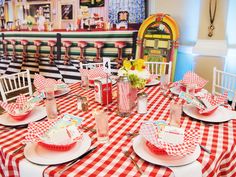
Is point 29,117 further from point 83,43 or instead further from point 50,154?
point 83,43

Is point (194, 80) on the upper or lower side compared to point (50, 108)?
upper

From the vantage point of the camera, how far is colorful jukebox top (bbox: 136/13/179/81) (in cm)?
341

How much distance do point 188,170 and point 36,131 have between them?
0.74m

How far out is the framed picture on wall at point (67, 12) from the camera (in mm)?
4555

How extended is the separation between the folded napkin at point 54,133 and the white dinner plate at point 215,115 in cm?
75

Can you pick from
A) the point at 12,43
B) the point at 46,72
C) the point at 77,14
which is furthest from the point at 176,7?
the point at 12,43

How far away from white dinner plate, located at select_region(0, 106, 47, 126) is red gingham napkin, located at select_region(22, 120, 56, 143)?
0.26 meters

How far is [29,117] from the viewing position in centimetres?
158

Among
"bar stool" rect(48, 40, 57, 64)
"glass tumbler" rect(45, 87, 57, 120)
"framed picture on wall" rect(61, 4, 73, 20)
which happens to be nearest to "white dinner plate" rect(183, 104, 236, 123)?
"glass tumbler" rect(45, 87, 57, 120)

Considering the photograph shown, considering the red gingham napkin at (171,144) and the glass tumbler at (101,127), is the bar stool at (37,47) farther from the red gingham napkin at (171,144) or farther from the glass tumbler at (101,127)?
the red gingham napkin at (171,144)

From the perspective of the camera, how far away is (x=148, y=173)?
1039 mm

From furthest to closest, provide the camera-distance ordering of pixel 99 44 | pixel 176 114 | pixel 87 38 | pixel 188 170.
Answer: pixel 87 38 < pixel 99 44 < pixel 176 114 < pixel 188 170

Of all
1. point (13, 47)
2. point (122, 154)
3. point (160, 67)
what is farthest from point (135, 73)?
point (13, 47)

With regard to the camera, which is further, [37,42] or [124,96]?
[37,42]
